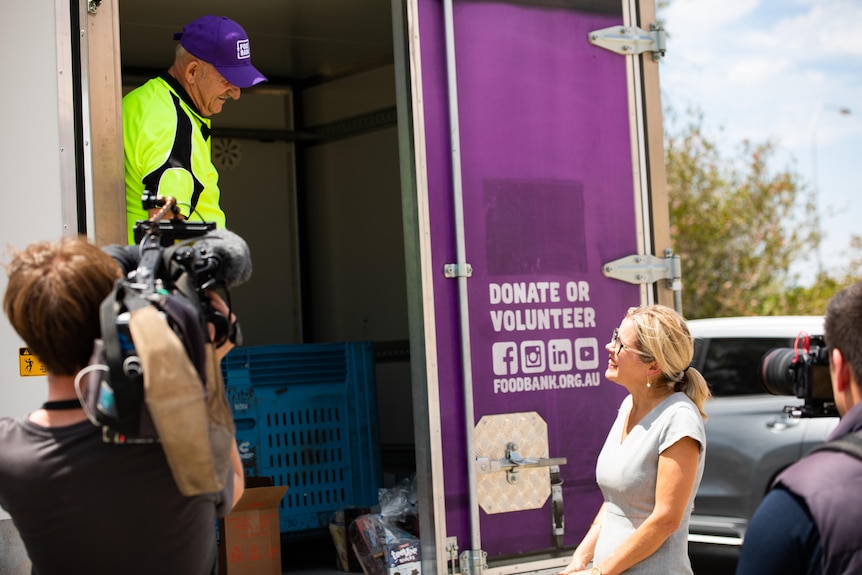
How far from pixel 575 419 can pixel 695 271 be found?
13.8m

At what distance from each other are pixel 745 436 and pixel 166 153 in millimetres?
4481

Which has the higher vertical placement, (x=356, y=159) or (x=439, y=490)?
(x=356, y=159)

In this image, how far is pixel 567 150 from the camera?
15.2ft

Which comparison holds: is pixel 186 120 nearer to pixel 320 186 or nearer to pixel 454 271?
pixel 454 271

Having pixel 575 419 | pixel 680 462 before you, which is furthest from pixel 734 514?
pixel 680 462

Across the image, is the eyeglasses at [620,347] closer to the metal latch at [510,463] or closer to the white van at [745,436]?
the metal latch at [510,463]

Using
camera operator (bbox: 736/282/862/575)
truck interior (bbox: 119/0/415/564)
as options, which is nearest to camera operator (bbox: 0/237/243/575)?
camera operator (bbox: 736/282/862/575)

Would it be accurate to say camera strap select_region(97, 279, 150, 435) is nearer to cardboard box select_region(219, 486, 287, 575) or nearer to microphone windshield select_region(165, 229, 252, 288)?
microphone windshield select_region(165, 229, 252, 288)

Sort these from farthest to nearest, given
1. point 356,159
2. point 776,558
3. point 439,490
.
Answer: point 356,159, point 439,490, point 776,558

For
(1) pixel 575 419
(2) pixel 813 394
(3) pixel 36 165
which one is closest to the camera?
(2) pixel 813 394

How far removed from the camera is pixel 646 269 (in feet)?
15.7

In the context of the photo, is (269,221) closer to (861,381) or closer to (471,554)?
(471,554)

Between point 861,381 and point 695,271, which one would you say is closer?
point 861,381

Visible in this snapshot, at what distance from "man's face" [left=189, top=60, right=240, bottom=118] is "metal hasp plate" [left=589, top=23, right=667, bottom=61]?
1.64m
